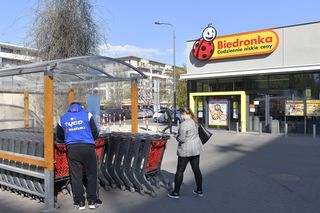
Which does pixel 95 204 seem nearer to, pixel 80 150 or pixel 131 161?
pixel 80 150

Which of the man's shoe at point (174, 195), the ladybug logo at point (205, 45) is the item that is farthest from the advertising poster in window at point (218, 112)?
the man's shoe at point (174, 195)

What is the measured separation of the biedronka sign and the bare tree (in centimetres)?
909

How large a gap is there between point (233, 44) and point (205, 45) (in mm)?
1876

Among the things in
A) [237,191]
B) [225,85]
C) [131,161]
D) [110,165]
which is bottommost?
[237,191]

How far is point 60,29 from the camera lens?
13250 millimetres

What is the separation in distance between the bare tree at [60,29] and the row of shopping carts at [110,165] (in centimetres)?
701

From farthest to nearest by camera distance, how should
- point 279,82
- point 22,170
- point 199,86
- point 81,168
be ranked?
point 199,86 < point 279,82 < point 22,170 < point 81,168

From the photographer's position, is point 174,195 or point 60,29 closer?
point 174,195

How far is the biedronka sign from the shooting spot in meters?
18.4

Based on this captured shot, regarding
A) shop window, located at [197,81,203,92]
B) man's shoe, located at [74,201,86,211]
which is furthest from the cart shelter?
shop window, located at [197,81,203,92]

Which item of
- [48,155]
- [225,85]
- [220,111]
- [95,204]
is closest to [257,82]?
[225,85]

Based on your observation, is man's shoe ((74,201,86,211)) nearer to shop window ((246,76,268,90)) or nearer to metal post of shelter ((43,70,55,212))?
metal post of shelter ((43,70,55,212))

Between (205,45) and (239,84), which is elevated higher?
(205,45)

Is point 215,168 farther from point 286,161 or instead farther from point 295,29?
point 295,29
